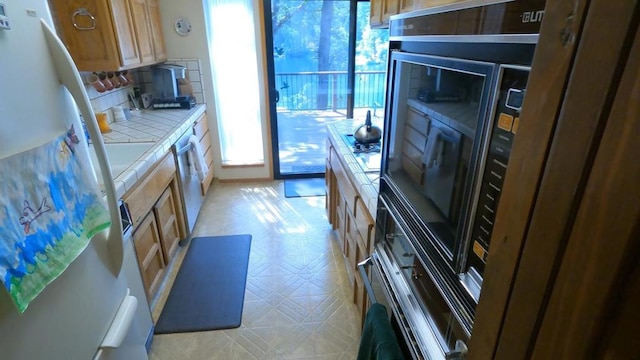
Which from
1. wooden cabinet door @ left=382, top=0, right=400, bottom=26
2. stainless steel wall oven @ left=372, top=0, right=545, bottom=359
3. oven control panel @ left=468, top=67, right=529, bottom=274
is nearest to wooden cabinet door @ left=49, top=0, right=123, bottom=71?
wooden cabinet door @ left=382, top=0, right=400, bottom=26

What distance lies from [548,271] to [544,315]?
0.05 meters

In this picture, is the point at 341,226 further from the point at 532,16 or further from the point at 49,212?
the point at 532,16

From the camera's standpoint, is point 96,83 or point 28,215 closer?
point 28,215

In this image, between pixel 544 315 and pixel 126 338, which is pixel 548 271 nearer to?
pixel 544 315

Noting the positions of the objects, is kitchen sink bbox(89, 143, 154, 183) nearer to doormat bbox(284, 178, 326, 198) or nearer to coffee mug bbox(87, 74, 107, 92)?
coffee mug bbox(87, 74, 107, 92)

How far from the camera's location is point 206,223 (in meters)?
3.06

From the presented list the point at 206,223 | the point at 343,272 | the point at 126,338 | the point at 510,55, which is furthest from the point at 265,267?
the point at 510,55

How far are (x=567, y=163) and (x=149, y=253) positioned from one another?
2091 millimetres

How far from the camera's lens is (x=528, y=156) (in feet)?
1.25

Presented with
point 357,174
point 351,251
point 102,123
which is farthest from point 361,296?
point 102,123

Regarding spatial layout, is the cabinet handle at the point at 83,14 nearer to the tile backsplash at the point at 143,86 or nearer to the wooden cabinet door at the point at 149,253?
the tile backsplash at the point at 143,86

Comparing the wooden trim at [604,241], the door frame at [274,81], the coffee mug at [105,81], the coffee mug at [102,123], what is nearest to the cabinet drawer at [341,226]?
the door frame at [274,81]

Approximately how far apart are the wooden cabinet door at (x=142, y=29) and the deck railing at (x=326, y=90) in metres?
1.24

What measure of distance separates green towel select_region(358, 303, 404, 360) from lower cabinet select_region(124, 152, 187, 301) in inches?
49.1
